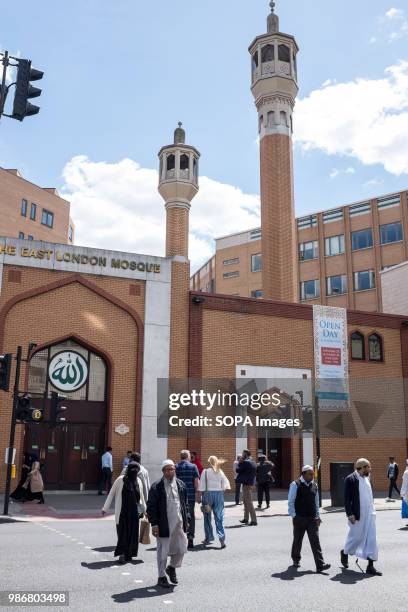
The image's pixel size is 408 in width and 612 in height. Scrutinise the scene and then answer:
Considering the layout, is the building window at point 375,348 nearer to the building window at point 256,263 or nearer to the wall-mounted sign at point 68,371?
the wall-mounted sign at point 68,371

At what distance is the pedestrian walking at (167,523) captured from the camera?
321 inches

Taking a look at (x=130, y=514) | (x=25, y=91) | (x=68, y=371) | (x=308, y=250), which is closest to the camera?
(x=130, y=514)

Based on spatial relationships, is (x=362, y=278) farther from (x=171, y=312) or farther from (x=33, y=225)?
(x=171, y=312)

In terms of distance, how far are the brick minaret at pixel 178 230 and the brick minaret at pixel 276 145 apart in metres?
6.96

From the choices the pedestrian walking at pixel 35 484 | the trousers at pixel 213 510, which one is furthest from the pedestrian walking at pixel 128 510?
the pedestrian walking at pixel 35 484

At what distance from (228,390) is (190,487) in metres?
13.2

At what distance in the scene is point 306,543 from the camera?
12047 millimetres

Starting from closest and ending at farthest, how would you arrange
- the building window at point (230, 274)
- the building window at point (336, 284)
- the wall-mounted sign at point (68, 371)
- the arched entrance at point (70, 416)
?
1. the arched entrance at point (70, 416)
2. the wall-mounted sign at point (68, 371)
3. the building window at point (336, 284)
4. the building window at point (230, 274)

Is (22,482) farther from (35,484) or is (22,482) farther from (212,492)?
(212,492)

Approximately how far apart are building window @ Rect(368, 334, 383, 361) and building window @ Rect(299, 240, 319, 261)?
30.0 metres

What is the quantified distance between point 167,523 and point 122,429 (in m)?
14.7

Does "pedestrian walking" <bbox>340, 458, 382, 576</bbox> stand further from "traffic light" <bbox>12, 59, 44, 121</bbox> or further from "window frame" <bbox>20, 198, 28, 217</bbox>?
"window frame" <bbox>20, 198, 28, 217</bbox>

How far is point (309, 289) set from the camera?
189 feet

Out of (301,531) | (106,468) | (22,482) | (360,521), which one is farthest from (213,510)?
(106,468)
